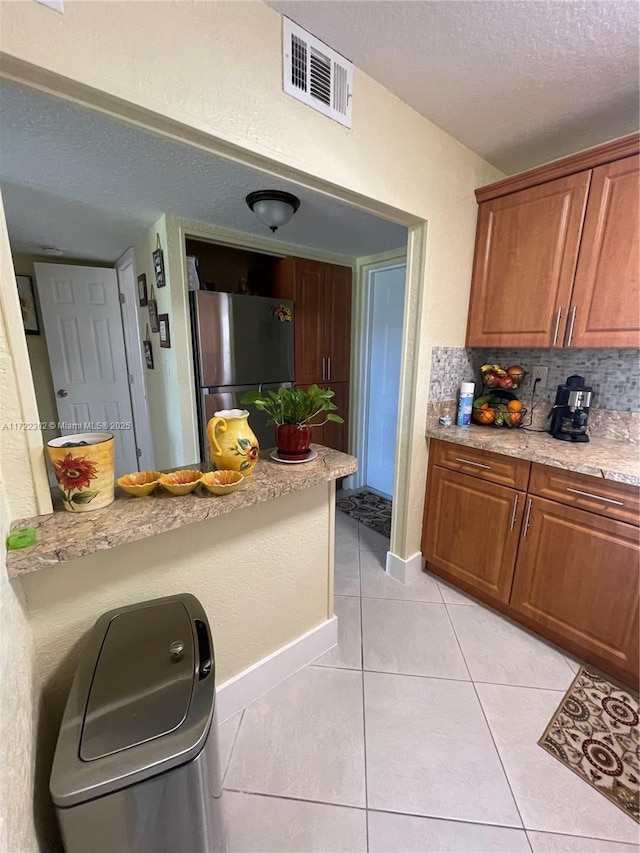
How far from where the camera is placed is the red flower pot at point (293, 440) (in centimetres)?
122

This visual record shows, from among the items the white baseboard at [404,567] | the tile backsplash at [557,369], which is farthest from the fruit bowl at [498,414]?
the white baseboard at [404,567]

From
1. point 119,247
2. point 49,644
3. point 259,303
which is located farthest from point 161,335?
point 49,644

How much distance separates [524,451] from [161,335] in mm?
2272

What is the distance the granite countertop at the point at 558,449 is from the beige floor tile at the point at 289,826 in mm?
1389

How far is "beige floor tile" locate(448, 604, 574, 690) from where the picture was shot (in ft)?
4.70

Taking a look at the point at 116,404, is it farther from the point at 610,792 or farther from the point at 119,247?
the point at 610,792

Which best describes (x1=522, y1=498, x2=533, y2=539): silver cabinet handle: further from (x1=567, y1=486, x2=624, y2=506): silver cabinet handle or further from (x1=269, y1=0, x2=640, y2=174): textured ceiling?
(x1=269, y1=0, x2=640, y2=174): textured ceiling

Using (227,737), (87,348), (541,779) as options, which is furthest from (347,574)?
(87,348)

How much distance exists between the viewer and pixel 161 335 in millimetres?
2336

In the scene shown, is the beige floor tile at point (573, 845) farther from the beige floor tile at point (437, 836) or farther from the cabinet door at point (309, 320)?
the cabinet door at point (309, 320)

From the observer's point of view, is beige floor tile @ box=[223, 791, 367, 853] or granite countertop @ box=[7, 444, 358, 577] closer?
granite countertop @ box=[7, 444, 358, 577]

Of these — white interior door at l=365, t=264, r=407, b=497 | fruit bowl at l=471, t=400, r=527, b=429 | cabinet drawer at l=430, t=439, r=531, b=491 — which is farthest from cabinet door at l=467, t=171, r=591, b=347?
white interior door at l=365, t=264, r=407, b=497

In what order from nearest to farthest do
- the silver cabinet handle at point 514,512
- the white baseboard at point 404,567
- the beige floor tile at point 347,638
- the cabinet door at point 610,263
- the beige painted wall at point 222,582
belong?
the beige painted wall at point 222,582, the cabinet door at point 610,263, the beige floor tile at point 347,638, the silver cabinet handle at point 514,512, the white baseboard at point 404,567

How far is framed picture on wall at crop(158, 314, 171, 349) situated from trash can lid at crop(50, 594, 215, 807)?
5.62ft
